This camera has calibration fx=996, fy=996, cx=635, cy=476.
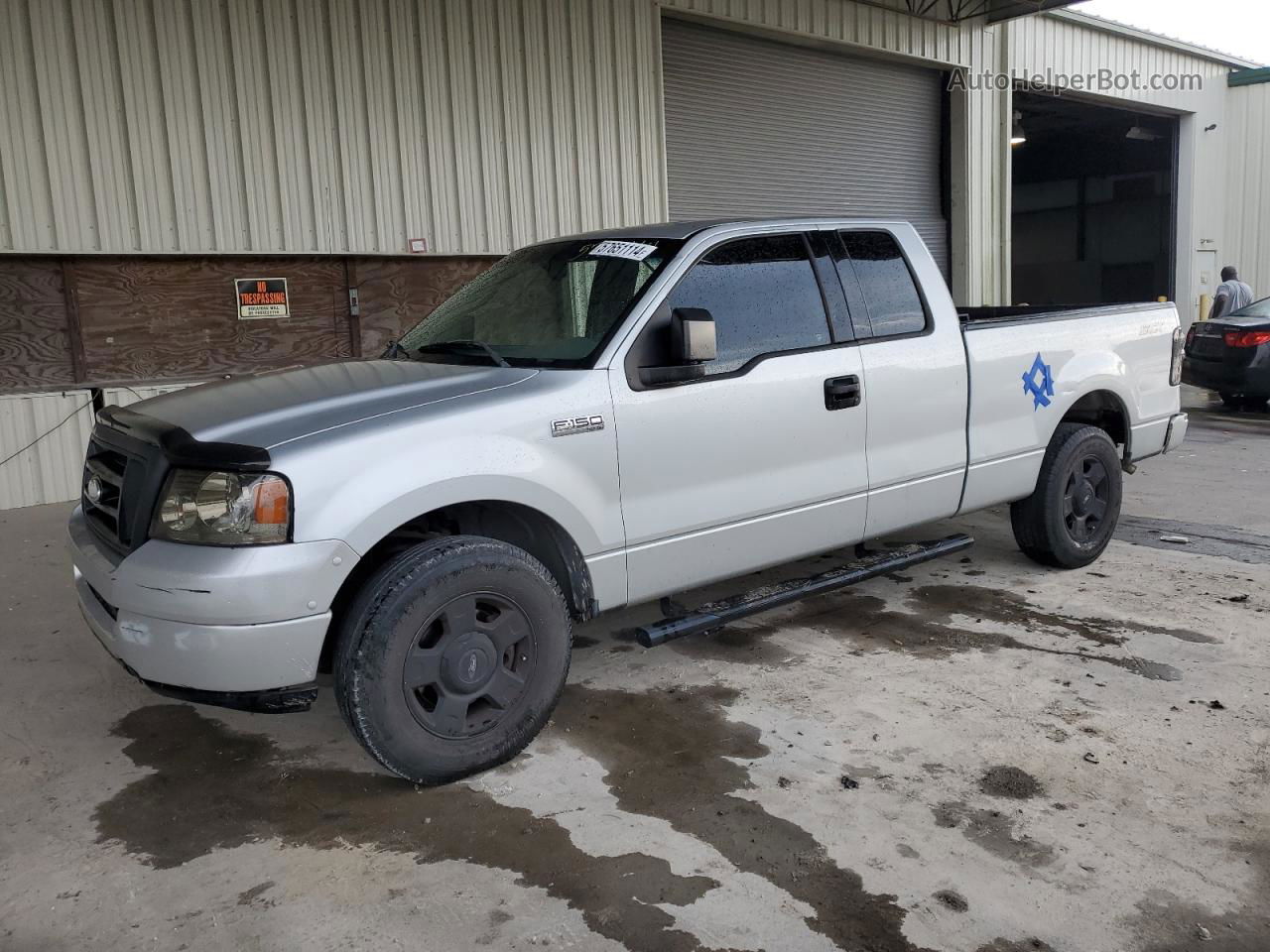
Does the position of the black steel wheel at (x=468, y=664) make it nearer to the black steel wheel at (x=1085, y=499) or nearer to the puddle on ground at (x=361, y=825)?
the puddle on ground at (x=361, y=825)

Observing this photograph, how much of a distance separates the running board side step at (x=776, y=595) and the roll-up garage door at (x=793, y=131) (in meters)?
8.00

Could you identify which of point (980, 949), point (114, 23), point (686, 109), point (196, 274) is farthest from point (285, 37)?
point (980, 949)

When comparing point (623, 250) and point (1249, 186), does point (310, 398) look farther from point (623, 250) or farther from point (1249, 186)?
point (1249, 186)

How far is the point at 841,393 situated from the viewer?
13.8 feet

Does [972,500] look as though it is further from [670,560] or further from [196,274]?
[196,274]

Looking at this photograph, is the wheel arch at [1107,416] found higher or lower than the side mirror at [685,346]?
lower

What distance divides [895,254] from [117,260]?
6.62 metres

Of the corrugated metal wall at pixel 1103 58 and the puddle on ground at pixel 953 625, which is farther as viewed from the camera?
the corrugated metal wall at pixel 1103 58

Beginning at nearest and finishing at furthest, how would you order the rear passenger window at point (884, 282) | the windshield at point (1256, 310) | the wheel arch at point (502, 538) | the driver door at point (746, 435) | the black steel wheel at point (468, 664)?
the black steel wheel at point (468, 664) → the wheel arch at point (502, 538) → the driver door at point (746, 435) → the rear passenger window at point (884, 282) → the windshield at point (1256, 310)

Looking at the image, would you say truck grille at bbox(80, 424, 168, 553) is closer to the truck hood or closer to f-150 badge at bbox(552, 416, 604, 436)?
the truck hood

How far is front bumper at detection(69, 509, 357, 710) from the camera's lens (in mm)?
2889

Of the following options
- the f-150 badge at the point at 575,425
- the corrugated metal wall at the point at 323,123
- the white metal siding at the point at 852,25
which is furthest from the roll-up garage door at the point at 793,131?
the f-150 badge at the point at 575,425

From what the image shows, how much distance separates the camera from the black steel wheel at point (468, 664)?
318 cm

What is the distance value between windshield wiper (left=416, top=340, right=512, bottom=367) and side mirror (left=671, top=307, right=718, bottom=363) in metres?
0.66
